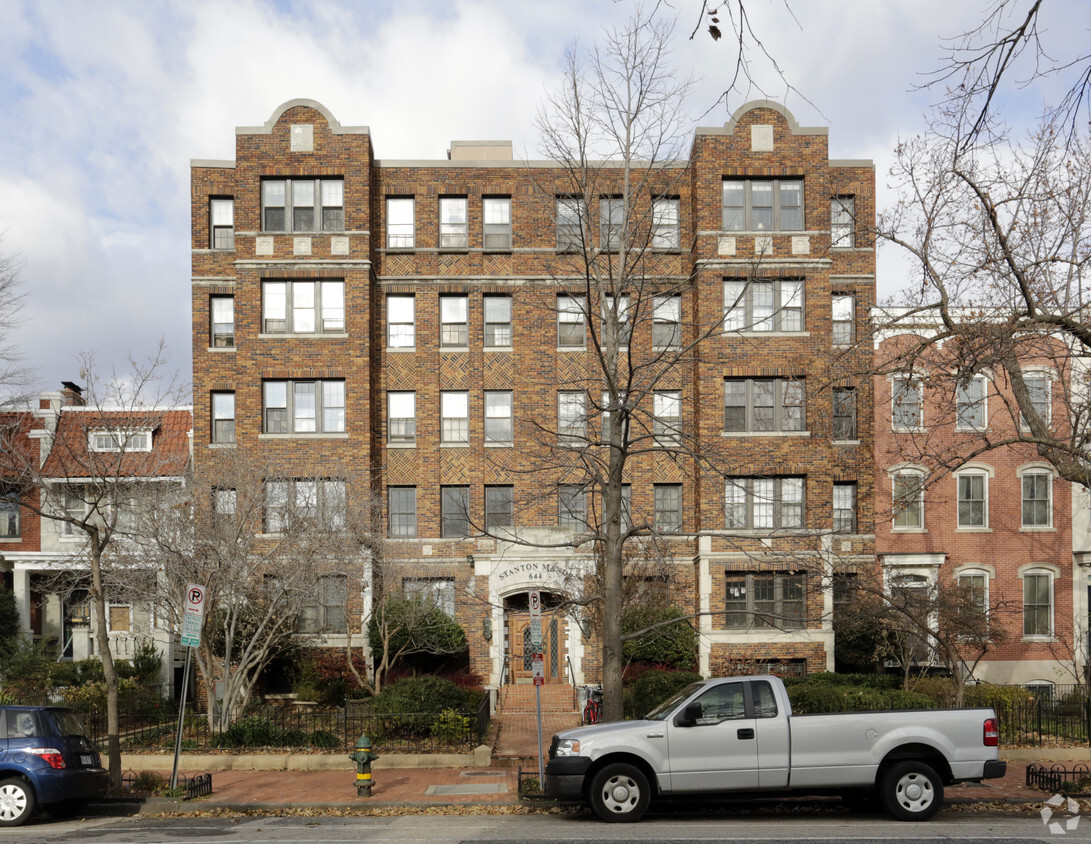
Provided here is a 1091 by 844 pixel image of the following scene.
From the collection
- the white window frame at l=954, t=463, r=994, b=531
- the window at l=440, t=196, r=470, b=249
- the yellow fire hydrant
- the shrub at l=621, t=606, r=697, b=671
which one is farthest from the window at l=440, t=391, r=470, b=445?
the yellow fire hydrant

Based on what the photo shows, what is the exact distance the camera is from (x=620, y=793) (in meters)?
13.2

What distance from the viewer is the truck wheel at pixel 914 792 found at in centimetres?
1301

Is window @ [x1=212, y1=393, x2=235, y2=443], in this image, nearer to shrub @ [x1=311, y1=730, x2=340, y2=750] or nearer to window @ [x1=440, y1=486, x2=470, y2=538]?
window @ [x1=440, y1=486, x2=470, y2=538]

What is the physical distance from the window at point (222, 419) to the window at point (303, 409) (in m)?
1.19

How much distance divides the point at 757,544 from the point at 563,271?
32.3 ft

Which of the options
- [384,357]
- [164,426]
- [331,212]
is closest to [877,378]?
[384,357]

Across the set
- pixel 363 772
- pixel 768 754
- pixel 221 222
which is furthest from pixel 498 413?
pixel 768 754

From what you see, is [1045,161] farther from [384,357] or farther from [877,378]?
[384,357]

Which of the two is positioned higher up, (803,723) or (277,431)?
(277,431)

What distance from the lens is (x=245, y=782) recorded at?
17.4m

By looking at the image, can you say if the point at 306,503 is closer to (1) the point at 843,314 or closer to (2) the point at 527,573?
(2) the point at 527,573

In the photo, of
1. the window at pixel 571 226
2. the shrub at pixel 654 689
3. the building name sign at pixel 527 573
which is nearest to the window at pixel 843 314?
the window at pixel 571 226

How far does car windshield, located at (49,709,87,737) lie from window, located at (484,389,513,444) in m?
17.1

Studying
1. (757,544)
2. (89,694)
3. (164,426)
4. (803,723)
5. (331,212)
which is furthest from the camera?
(164,426)
